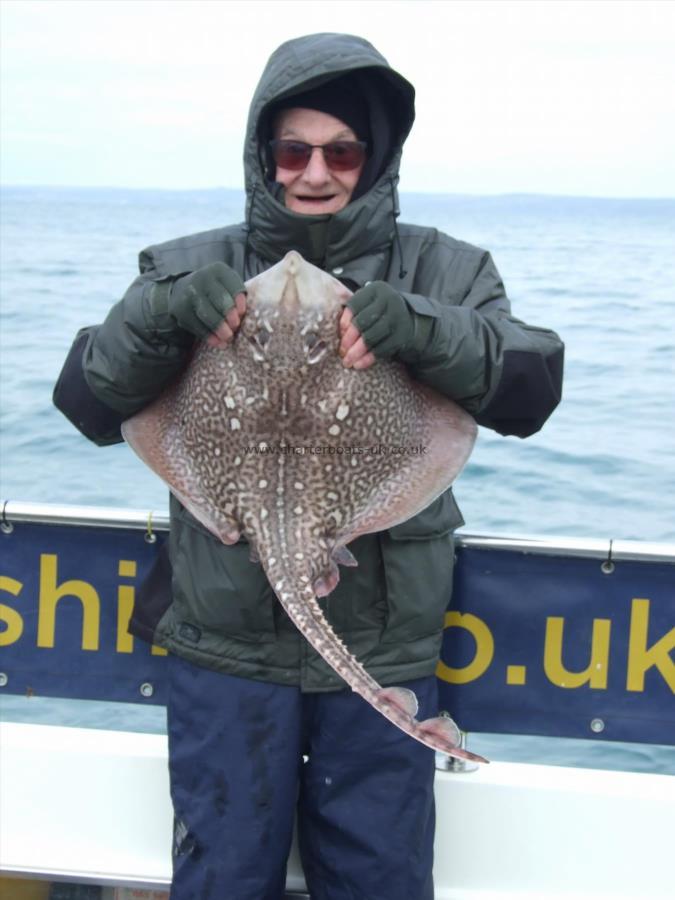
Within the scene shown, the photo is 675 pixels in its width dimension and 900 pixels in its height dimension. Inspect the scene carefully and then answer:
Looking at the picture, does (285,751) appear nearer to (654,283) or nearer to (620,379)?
(620,379)

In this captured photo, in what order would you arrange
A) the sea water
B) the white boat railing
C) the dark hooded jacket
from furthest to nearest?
1. the sea water
2. the white boat railing
3. the dark hooded jacket

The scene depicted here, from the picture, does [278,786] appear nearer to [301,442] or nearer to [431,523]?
[431,523]

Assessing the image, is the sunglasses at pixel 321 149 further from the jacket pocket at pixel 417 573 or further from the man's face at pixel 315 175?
the jacket pocket at pixel 417 573

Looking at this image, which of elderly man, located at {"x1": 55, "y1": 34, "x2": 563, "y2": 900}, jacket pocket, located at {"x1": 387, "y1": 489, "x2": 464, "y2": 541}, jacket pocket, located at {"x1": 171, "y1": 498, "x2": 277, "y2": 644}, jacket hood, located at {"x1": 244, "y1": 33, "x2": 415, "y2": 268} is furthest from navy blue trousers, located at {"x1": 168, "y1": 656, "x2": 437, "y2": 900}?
jacket hood, located at {"x1": 244, "y1": 33, "x2": 415, "y2": 268}

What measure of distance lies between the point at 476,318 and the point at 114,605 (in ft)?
4.96

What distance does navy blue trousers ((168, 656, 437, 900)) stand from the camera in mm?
2719

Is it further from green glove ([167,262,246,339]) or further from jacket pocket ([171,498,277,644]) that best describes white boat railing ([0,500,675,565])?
green glove ([167,262,246,339])

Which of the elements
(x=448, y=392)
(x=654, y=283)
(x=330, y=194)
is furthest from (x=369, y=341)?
(x=654, y=283)

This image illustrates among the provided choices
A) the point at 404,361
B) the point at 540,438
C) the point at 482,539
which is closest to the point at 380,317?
the point at 404,361

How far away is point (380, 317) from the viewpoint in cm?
232

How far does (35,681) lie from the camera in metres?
3.46

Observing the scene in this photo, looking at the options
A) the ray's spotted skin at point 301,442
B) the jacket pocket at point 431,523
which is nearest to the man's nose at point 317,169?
the ray's spotted skin at point 301,442

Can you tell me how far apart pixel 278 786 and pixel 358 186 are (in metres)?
1.51

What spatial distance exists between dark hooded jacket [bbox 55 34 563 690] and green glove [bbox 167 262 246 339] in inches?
5.8
